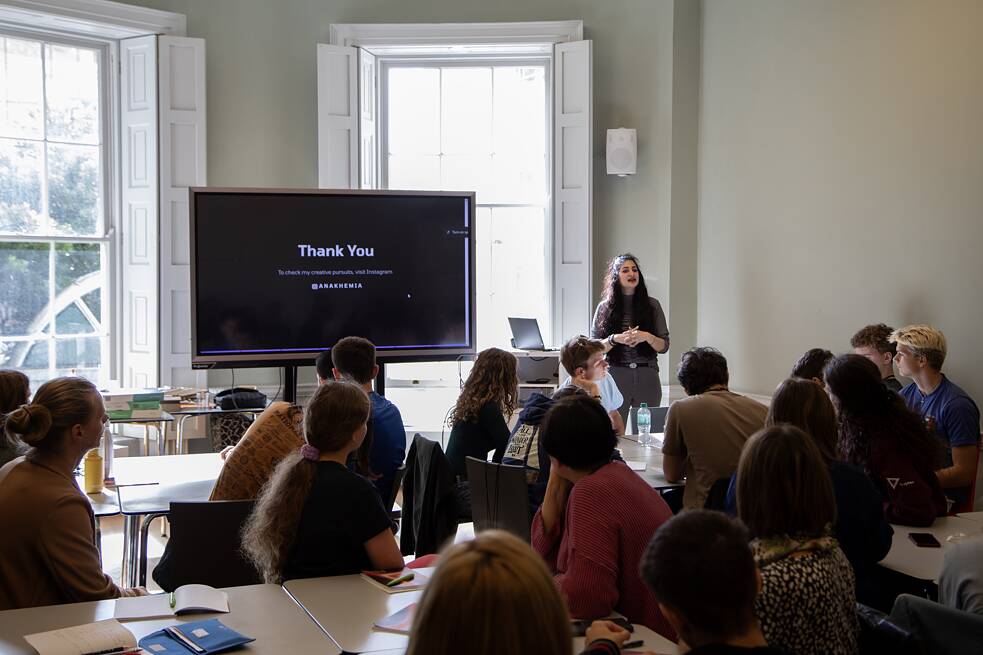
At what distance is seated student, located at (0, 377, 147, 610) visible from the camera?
2.41 meters

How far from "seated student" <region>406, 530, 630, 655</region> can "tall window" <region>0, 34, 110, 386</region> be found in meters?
6.48

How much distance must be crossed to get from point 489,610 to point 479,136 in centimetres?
678

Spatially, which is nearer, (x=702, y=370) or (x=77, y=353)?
(x=702, y=370)

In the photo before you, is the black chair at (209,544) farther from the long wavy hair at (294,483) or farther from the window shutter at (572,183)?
the window shutter at (572,183)

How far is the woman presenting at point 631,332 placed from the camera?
6.18 m

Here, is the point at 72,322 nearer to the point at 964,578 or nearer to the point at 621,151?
the point at 621,151

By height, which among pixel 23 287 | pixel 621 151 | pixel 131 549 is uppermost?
pixel 621 151

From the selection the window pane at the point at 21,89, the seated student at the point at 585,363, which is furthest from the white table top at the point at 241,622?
the window pane at the point at 21,89

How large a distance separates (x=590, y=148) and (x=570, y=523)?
5.20 meters

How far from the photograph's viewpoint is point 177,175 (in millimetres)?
7023

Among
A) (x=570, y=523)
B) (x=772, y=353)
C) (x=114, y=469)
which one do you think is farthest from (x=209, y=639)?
(x=772, y=353)

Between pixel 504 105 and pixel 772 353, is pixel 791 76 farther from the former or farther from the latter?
pixel 504 105

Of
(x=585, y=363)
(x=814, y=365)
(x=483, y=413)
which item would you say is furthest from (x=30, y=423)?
(x=814, y=365)

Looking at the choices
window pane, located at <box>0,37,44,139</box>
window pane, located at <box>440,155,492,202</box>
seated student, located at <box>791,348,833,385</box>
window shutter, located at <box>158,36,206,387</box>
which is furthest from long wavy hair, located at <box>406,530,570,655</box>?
window pane, located at <box>0,37,44,139</box>
